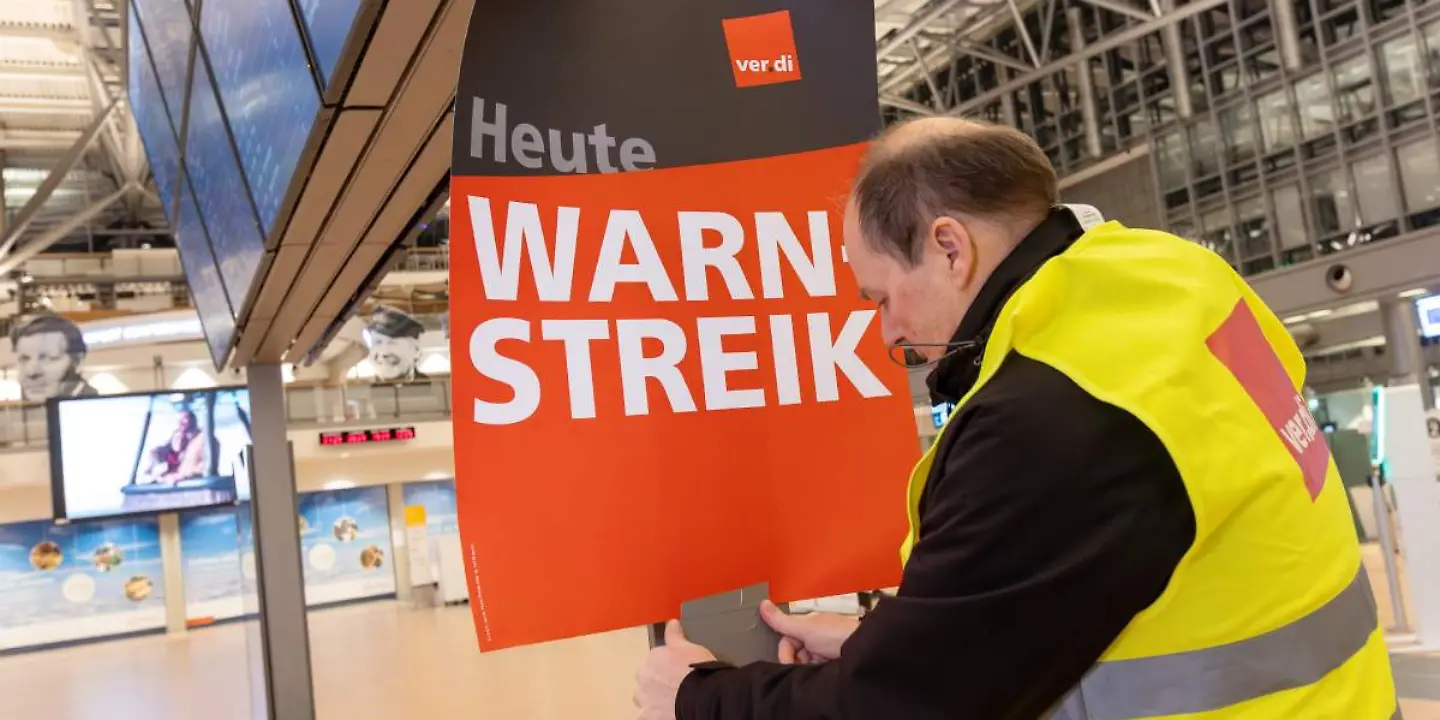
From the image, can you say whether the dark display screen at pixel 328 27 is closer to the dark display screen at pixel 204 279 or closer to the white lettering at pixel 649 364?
the white lettering at pixel 649 364

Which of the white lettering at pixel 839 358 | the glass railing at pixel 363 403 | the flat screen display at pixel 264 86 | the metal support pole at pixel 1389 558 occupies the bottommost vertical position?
the metal support pole at pixel 1389 558

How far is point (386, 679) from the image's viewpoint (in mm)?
10117

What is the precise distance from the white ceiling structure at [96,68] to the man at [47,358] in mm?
1448

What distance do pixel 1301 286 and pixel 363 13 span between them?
15759mm

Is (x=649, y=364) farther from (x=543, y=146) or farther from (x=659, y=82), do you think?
(x=659, y=82)

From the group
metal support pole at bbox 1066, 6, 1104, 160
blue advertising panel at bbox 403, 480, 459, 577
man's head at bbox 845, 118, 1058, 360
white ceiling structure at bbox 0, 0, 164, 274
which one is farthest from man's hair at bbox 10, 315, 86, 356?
man's head at bbox 845, 118, 1058, 360

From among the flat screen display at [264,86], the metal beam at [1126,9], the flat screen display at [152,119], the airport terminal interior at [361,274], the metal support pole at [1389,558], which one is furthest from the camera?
the metal beam at [1126,9]

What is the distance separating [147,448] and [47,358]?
16.7 feet

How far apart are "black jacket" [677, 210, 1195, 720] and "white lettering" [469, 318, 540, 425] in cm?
61

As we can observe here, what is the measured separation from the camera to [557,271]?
1.45 m

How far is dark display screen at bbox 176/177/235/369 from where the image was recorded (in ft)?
17.1

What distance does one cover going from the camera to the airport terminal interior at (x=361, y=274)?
3207 millimetres

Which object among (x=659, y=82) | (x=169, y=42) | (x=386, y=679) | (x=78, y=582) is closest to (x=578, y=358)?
(x=659, y=82)

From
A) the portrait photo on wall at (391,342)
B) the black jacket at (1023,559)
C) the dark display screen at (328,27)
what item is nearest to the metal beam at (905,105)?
the portrait photo on wall at (391,342)
